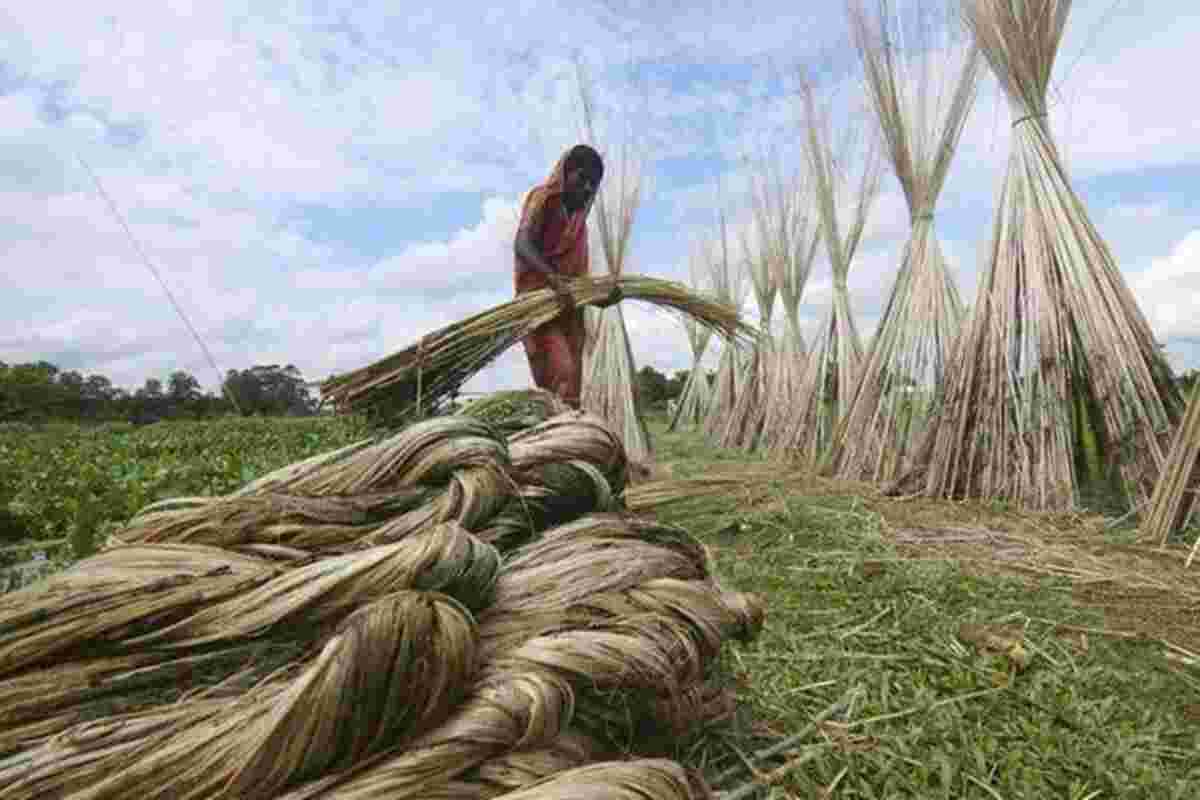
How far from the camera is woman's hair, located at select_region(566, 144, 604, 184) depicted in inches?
130

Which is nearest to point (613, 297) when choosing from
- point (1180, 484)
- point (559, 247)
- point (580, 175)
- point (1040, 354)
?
point (559, 247)

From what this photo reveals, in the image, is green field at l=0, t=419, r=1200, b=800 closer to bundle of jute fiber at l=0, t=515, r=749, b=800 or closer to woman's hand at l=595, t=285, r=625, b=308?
bundle of jute fiber at l=0, t=515, r=749, b=800

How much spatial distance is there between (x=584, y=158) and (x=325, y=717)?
9.84 feet

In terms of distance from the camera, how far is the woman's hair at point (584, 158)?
10.8ft

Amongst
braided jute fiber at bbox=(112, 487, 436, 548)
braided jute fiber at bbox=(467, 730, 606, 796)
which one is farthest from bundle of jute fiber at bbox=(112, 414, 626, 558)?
braided jute fiber at bbox=(467, 730, 606, 796)

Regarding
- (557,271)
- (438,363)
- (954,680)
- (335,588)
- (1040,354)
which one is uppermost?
(557,271)

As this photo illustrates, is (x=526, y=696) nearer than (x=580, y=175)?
Yes

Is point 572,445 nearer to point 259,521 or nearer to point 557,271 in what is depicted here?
point 259,521

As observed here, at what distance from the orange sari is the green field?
93 cm

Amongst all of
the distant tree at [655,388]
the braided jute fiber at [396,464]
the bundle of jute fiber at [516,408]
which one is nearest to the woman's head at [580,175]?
the bundle of jute fiber at [516,408]

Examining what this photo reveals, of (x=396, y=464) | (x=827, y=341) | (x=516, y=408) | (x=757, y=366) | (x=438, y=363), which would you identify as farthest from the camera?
(x=757, y=366)

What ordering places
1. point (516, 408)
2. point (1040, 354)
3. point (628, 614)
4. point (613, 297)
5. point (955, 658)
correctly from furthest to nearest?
point (1040, 354) < point (613, 297) < point (516, 408) < point (955, 658) < point (628, 614)

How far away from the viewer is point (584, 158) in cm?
332

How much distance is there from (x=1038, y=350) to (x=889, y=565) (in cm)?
150
